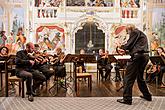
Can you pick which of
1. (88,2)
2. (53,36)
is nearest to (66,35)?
(53,36)

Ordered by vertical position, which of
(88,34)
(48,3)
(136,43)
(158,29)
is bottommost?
(136,43)

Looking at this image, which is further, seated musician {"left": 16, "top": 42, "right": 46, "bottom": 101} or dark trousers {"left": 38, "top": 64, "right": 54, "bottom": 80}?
dark trousers {"left": 38, "top": 64, "right": 54, "bottom": 80}

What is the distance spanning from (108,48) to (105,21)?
1.48 m

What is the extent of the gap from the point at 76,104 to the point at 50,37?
9.39 m

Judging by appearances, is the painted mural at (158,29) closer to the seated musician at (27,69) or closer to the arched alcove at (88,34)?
the arched alcove at (88,34)

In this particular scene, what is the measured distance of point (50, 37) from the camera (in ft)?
51.1

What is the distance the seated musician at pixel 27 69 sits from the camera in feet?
23.6

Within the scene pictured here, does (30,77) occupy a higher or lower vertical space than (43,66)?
lower

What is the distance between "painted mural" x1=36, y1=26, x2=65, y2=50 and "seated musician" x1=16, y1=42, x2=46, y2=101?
7.84 meters

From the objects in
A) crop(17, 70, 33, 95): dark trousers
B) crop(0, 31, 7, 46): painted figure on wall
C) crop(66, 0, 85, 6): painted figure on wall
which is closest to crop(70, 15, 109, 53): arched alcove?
crop(66, 0, 85, 6): painted figure on wall

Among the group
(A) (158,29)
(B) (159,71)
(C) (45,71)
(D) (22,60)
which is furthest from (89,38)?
(D) (22,60)

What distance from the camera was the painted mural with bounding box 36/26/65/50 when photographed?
15502mm

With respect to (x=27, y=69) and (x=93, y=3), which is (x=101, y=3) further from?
(x=27, y=69)

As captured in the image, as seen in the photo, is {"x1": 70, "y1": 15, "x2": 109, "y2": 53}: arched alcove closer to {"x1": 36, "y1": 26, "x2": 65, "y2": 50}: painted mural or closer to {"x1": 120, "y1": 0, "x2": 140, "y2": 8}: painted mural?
{"x1": 36, "y1": 26, "x2": 65, "y2": 50}: painted mural
